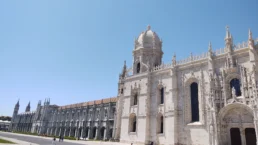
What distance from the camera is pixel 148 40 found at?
132ft

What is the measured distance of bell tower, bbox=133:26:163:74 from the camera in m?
38.8

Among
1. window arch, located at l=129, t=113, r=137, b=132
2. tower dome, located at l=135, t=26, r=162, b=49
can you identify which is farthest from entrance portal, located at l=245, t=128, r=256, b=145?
tower dome, located at l=135, t=26, r=162, b=49

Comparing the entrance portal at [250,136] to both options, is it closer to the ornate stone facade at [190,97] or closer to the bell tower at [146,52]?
the ornate stone facade at [190,97]

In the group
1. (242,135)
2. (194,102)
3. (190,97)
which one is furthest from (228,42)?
(242,135)

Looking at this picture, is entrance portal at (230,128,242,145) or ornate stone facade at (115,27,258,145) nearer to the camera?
ornate stone facade at (115,27,258,145)

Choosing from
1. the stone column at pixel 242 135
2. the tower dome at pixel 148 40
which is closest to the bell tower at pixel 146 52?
the tower dome at pixel 148 40

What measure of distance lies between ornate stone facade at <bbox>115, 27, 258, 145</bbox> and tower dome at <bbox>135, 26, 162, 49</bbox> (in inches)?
8.1

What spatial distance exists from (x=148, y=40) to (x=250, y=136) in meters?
24.7

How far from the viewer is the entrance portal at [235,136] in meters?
23.6

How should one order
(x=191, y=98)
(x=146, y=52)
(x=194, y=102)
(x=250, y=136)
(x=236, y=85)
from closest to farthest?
(x=250, y=136)
(x=236, y=85)
(x=194, y=102)
(x=191, y=98)
(x=146, y=52)

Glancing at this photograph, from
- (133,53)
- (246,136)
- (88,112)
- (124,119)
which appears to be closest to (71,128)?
(88,112)

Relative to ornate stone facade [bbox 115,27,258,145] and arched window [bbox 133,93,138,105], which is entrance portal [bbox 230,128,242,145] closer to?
ornate stone facade [bbox 115,27,258,145]

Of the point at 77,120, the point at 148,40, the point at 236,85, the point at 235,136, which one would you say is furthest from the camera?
the point at 77,120

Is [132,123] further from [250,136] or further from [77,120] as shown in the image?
[77,120]
